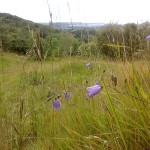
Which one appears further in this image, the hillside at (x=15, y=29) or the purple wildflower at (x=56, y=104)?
the hillside at (x=15, y=29)

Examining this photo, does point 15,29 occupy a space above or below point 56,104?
above

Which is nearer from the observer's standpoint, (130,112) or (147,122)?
(147,122)

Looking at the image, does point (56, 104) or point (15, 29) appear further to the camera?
point (15, 29)

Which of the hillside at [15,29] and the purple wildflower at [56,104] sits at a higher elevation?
the hillside at [15,29]

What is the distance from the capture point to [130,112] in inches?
55.1

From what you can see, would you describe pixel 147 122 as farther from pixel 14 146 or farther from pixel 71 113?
pixel 14 146

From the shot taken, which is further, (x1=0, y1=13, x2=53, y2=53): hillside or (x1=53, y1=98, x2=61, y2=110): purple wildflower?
(x1=0, y1=13, x2=53, y2=53): hillside

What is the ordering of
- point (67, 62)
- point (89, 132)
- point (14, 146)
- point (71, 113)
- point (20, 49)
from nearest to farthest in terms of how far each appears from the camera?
1. point (89, 132)
2. point (71, 113)
3. point (14, 146)
4. point (67, 62)
5. point (20, 49)

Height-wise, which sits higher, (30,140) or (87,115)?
(87,115)

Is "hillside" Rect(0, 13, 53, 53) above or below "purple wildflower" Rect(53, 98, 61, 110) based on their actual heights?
above

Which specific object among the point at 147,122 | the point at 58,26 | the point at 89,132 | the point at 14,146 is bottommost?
the point at 14,146

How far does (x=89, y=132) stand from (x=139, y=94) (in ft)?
1.20

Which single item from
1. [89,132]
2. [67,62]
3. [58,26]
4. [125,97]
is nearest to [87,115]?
[89,132]

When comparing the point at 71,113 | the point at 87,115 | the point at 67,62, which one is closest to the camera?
the point at 87,115
